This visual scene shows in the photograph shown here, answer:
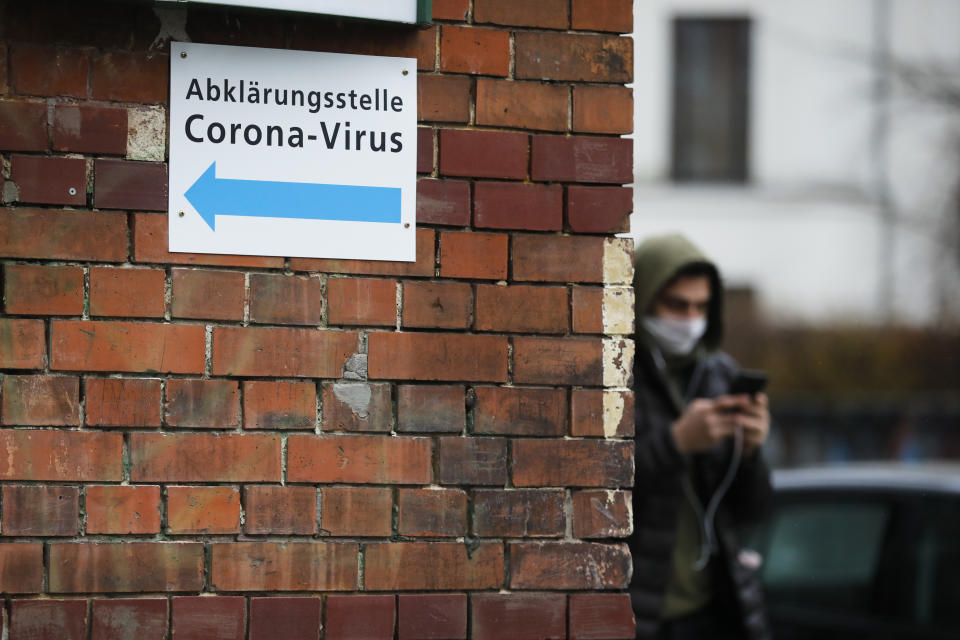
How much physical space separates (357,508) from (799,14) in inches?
489

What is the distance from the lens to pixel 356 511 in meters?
1.92

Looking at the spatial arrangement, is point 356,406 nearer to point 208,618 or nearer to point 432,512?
point 432,512

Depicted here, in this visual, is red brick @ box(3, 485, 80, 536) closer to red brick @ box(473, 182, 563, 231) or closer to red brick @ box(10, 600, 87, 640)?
red brick @ box(10, 600, 87, 640)

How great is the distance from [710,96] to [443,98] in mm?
11792

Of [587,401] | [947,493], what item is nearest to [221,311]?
[587,401]

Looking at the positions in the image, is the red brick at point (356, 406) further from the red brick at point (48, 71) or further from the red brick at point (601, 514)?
the red brick at point (48, 71)

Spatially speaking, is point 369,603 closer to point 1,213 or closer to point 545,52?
point 1,213

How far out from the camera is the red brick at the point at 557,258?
6.58ft

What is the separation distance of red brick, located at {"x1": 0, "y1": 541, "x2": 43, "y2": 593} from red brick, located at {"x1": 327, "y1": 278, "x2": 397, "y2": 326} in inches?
25.4

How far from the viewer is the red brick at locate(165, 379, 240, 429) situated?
187cm

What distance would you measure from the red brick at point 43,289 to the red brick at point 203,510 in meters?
0.37

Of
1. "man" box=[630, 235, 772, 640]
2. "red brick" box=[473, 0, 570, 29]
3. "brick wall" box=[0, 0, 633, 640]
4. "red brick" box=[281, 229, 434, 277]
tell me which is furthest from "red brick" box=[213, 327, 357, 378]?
"man" box=[630, 235, 772, 640]

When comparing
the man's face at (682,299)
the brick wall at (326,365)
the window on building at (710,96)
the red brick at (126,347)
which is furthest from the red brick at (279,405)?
the window on building at (710,96)

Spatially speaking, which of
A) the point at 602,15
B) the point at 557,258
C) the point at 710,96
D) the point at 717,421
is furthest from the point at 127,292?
the point at 710,96
